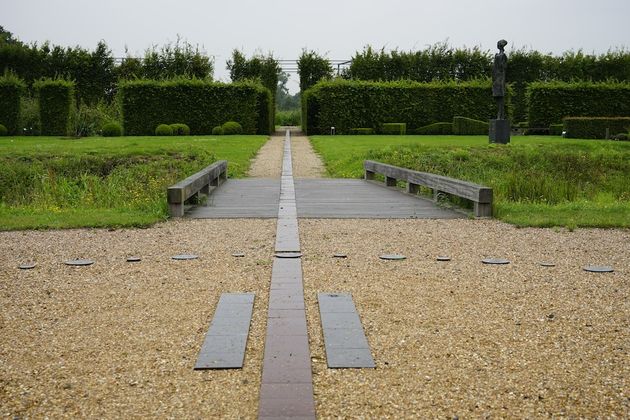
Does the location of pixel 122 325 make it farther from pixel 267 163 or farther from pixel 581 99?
pixel 581 99

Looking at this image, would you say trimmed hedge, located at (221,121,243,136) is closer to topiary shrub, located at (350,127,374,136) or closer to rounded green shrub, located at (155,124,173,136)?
rounded green shrub, located at (155,124,173,136)

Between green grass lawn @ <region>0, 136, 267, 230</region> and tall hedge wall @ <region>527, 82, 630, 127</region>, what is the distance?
16847 millimetres

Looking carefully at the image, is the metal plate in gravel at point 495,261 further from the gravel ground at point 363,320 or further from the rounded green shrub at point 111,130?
the rounded green shrub at point 111,130

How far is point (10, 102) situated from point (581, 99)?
24.0 metres

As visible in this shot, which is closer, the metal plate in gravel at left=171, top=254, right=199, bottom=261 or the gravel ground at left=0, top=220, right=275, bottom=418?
the gravel ground at left=0, top=220, right=275, bottom=418

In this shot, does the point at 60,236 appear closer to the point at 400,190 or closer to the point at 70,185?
the point at 70,185

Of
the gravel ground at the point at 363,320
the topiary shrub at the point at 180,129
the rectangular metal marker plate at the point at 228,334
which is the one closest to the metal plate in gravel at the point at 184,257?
the gravel ground at the point at 363,320

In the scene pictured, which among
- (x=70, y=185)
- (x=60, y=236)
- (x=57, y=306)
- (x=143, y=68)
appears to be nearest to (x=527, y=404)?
(x=57, y=306)

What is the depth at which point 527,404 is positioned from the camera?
259cm

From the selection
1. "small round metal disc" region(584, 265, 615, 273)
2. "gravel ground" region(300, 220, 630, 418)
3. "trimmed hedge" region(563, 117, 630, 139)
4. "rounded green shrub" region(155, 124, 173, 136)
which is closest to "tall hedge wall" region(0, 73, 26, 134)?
"rounded green shrub" region(155, 124, 173, 136)

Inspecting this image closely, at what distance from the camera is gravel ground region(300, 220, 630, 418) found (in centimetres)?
263

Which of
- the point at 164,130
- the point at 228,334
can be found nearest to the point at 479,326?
the point at 228,334

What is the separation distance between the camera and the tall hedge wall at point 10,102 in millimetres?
26672

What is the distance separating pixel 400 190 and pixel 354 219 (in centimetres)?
321
